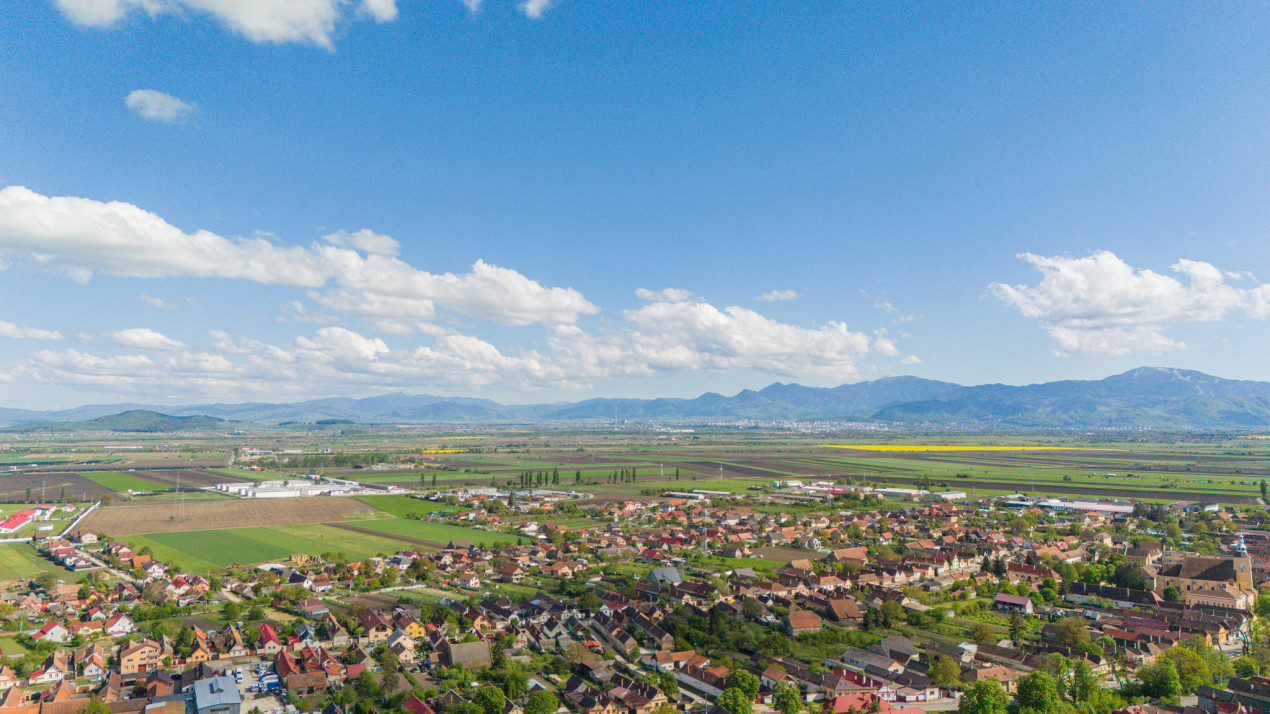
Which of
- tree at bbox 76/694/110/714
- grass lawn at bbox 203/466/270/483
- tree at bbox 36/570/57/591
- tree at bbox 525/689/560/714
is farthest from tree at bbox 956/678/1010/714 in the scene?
grass lawn at bbox 203/466/270/483

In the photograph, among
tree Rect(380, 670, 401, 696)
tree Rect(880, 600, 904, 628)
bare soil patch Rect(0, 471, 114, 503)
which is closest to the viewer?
tree Rect(380, 670, 401, 696)

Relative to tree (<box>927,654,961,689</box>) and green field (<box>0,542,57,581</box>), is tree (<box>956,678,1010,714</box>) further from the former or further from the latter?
green field (<box>0,542,57,581</box>)

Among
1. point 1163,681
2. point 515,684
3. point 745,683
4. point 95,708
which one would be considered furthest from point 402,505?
point 1163,681

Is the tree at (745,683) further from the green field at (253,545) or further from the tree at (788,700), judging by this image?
the green field at (253,545)

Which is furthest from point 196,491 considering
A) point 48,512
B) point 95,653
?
point 95,653

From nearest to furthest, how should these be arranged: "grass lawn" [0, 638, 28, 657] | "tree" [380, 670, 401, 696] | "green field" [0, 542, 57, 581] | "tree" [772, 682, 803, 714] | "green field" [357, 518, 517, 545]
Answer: "tree" [772, 682, 803, 714], "tree" [380, 670, 401, 696], "grass lawn" [0, 638, 28, 657], "green field" [0, 542, 57, 581], "green field" [357, 518, 517, 545]

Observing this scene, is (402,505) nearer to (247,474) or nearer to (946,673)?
(247,474)

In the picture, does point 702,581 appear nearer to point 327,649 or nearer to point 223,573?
point 327,649
